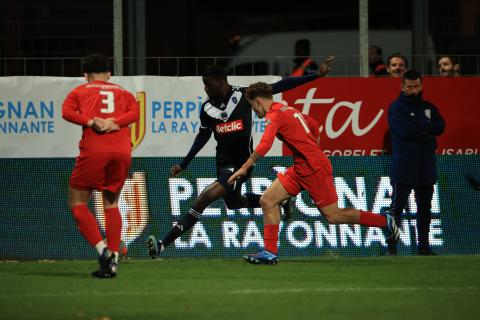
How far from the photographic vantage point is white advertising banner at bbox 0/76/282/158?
15953 millimetres

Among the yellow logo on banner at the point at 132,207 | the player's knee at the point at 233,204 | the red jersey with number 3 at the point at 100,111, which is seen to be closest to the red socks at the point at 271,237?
the player's knee at the point at 233,204

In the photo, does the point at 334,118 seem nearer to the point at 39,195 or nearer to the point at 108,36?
the point at 39,195

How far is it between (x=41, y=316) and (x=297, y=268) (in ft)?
12.5

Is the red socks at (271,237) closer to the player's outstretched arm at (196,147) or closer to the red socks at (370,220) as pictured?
Result: the red socks at (370,220)

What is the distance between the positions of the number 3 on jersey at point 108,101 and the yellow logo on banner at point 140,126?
3.78 m

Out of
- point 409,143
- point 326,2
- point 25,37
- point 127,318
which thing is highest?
point 326,2

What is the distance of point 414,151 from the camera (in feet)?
50.4

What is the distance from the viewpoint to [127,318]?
391 inches

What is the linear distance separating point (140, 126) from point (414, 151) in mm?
3308

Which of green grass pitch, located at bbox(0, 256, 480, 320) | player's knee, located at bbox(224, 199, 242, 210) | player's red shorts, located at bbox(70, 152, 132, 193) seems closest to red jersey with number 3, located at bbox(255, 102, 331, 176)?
green grass pitch, located at bbox(0, 256, 480, 320)

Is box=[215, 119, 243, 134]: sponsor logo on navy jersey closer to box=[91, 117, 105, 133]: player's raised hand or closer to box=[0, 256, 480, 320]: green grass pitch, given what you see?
box=[0, 256, 480, 320]: green grass pitch

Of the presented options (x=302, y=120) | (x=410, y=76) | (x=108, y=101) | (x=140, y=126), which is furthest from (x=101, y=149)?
(x=410, y=76)

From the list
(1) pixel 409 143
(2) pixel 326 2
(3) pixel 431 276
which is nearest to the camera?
(3) pixel 431 276

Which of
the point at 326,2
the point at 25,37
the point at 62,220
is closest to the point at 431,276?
the point at 62,220
